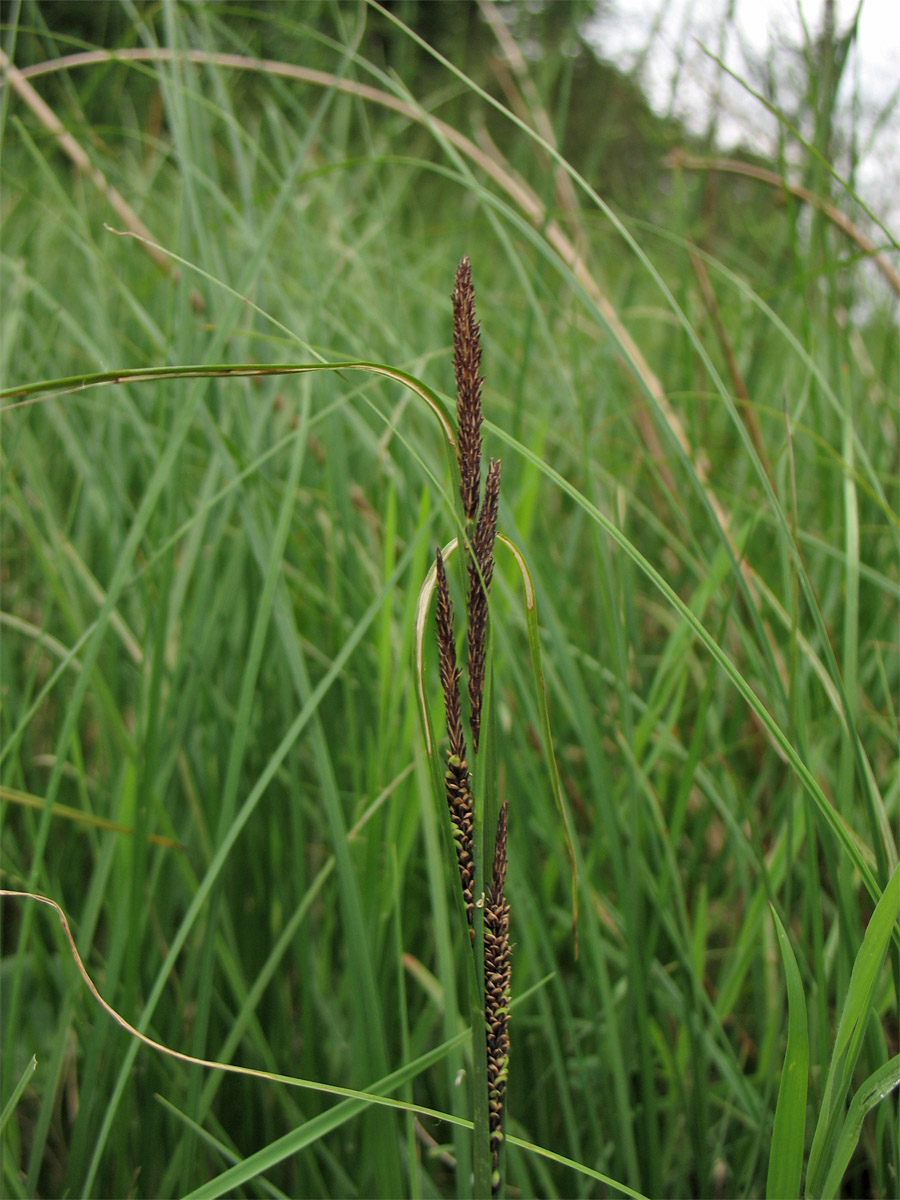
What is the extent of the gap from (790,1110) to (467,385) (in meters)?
0.39

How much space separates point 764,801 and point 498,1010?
2.54 feet

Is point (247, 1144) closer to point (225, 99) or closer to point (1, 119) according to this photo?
point (1, 119)

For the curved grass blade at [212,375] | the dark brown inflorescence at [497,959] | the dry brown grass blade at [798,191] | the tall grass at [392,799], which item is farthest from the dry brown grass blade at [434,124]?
the dark brown inflorescence at [497,959]

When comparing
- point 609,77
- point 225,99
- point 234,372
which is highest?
point 609,77

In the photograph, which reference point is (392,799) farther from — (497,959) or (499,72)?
(499,72)

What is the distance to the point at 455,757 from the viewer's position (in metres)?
0.34

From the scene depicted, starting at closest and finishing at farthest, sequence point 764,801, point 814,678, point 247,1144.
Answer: point 247,1144, point 814,678, point 764,801

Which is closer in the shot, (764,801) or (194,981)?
(194,981)

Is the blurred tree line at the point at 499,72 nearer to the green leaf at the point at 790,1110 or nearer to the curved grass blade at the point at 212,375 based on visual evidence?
the curved grass blade at the point at 212,375

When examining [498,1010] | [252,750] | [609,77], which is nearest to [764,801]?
[252,750]

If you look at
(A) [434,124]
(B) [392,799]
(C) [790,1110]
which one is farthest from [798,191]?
(C) [790,1110]

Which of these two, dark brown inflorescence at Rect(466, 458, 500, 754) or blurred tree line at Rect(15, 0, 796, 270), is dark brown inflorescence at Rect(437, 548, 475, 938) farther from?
blurred tree line at Rect(15, 0, 796, 270)

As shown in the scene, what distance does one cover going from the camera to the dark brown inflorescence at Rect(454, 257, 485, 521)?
31cm

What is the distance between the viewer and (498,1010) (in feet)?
1.16
